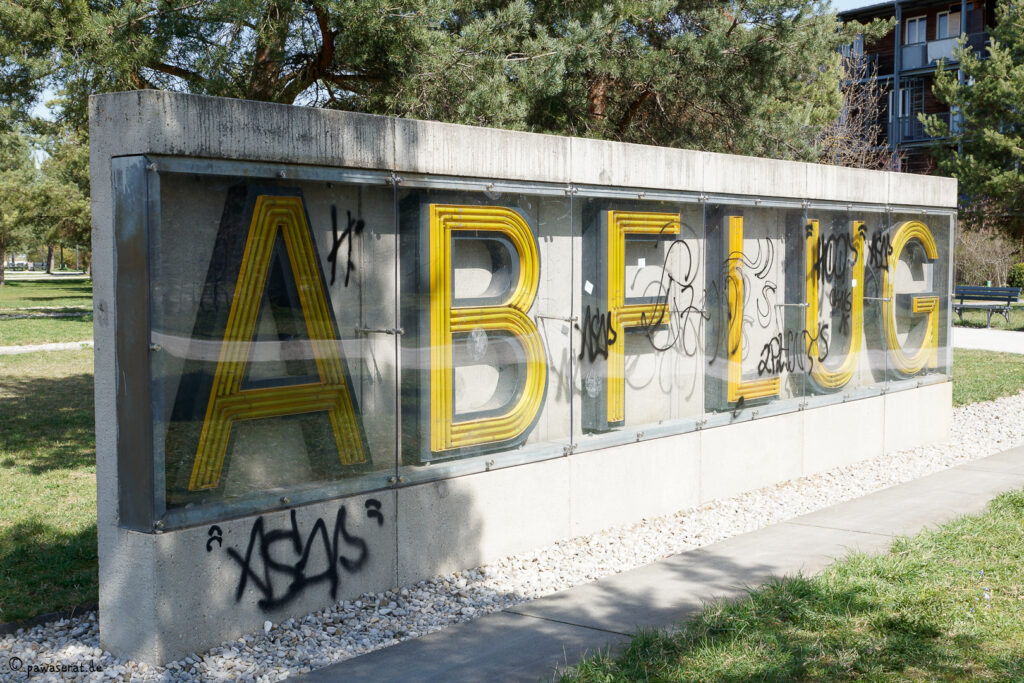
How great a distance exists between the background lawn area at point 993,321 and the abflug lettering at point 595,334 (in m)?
20.6

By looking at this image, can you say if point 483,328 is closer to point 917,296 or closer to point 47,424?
point 917,296

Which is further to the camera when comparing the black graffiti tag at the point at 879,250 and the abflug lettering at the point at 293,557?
the black graffiti tag at the point at 879,250

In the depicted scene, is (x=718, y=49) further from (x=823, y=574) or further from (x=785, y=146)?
(x=823, y=574)

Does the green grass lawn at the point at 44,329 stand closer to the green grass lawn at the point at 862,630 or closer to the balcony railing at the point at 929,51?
the green grass lawn at the point at 862,630

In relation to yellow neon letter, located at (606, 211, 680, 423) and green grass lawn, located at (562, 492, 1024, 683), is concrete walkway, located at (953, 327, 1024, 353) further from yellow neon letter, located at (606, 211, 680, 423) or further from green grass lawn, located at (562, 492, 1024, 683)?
green grass lawn, located at (562, 492, 1024, 683)

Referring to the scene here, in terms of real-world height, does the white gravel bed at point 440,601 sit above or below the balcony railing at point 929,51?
below

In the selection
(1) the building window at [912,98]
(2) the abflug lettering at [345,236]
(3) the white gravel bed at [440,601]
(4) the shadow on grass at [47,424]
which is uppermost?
(1) the building window at [912,98]

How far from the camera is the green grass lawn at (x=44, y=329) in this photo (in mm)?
20547

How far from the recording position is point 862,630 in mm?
4941

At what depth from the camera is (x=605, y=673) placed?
4.29 m

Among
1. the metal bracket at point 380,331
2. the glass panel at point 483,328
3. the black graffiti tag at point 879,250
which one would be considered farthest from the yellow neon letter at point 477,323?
the black graffiti tag at point 879,250

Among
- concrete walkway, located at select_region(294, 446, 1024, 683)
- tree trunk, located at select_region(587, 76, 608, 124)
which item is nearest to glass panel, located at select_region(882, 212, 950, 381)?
concrete walkway, located at select_region(294, 446, 1024, 683)

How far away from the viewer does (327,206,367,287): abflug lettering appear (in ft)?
18.0

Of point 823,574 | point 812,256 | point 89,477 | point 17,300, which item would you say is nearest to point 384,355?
point 823,574
